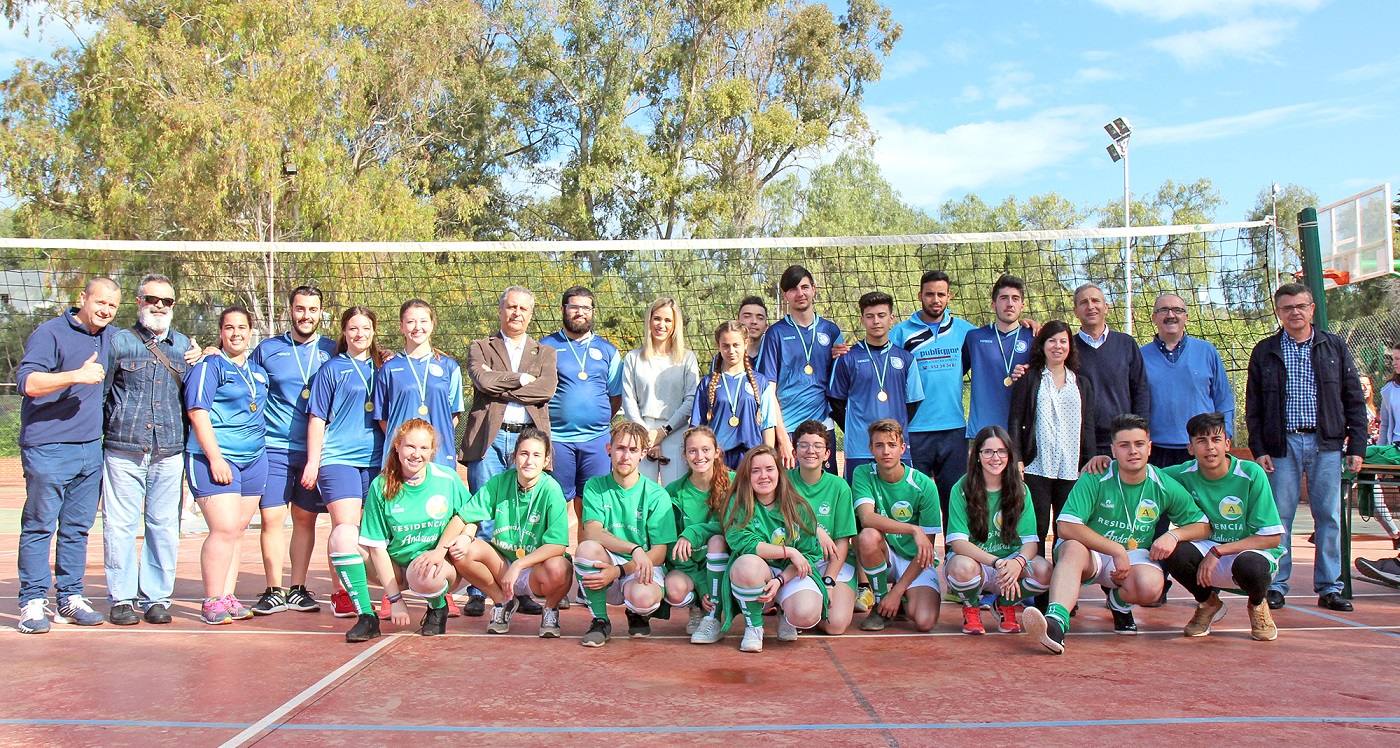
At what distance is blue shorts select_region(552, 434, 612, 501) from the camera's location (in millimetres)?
5672

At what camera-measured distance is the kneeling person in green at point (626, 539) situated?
4.82 meters

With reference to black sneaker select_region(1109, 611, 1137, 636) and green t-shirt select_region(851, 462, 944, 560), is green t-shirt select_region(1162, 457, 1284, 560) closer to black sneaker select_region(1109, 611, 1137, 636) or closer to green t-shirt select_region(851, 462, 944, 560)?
black sneaker select_region(1109, 611, 1137, 636)

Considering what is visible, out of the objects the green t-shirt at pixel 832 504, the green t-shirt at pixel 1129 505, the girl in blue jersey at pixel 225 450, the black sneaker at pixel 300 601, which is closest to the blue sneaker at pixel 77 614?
the girl in blue jersey at pixel 225 450

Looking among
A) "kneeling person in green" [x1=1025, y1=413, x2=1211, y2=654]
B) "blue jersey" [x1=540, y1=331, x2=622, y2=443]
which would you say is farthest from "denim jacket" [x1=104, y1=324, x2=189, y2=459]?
"kneeling person in green" [x1=1025, y1=413, x2=1211, y2=654]

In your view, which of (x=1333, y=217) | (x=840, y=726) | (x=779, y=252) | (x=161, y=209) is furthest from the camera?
(x=779, y=252)

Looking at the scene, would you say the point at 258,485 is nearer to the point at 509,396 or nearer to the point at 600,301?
the point at 509,396

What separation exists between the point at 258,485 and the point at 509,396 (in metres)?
1.36

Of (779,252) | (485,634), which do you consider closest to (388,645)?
(485,634)

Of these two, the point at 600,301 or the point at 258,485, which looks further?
the point at 600,301

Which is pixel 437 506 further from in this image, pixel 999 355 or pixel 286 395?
pixel 999 355

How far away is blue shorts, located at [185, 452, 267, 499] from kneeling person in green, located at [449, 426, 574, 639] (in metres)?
1.20

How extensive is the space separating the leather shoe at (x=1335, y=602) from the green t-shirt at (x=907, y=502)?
7.04 ft

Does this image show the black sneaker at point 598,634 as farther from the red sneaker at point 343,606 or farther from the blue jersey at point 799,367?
the blue jersey at point 799,367

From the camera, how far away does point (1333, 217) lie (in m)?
9.76
